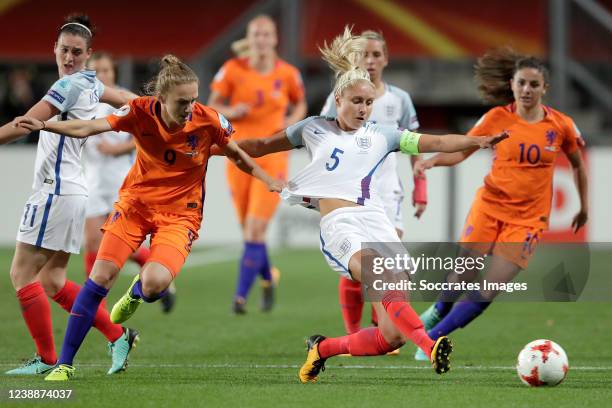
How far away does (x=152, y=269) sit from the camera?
6.71 meters

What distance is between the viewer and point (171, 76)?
21.8 ft

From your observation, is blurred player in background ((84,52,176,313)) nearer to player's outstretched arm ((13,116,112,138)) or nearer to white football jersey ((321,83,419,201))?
white football jersey ((321,83,419,201))

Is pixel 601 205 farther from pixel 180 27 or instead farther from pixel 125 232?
pixel 125 232

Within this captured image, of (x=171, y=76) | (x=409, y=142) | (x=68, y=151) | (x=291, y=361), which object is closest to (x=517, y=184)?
(x=409, y=142)

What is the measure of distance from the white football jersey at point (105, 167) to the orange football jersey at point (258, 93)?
116cm

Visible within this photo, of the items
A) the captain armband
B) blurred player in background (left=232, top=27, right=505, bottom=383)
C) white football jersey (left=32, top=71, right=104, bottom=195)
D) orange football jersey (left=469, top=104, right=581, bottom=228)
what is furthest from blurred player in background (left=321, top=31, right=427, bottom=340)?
white football jersey (left=32, top=71, right=104, bottom=195)

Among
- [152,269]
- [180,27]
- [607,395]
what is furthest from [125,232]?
[180,27]

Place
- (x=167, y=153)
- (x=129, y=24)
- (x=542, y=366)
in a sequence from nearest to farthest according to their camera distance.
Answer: (x=542, y=366) → (x=167, y=153) → (x=129, y=24)

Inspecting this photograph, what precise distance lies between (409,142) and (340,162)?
0.42 meters

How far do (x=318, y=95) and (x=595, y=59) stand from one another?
4.45 meters

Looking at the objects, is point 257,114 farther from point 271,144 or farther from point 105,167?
point 271,144

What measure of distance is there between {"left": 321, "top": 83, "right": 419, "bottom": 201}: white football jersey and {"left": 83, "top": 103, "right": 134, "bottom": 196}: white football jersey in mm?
2731

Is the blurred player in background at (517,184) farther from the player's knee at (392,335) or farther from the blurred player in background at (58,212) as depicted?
the blurred player in background at (58,212)

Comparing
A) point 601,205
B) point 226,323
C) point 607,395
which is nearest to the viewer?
point 607,395
